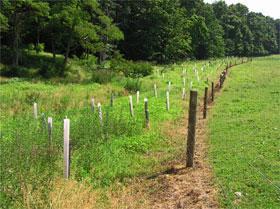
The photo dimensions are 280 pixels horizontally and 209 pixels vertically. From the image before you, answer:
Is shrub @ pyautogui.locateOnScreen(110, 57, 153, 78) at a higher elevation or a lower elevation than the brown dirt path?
higher

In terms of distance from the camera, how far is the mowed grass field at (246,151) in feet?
28.7

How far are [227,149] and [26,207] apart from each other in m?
6.98

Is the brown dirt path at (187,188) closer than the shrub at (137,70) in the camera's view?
Yes

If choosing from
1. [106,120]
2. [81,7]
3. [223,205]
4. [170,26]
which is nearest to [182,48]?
[170,26]

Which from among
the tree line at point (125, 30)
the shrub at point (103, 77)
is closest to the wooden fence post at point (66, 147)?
the shrub at point (103, 77)

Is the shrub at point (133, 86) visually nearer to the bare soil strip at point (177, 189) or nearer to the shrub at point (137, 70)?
the shrub at point (137, 70)

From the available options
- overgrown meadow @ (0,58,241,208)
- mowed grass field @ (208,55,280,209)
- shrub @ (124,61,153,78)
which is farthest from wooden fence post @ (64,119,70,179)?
shrub @ (124,61,153,78)

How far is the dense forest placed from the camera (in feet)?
134

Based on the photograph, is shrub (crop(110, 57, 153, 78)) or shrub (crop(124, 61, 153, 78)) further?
shrub (crop(110, 57, 153, 78))

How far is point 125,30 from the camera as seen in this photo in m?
66.5

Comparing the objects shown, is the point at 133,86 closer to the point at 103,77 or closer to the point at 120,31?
the point at 103,77

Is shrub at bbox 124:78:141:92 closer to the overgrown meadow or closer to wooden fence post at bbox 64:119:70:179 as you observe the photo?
the overgrown meadow

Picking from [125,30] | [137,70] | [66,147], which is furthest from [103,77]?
[125,30]

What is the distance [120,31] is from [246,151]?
31.7 m
